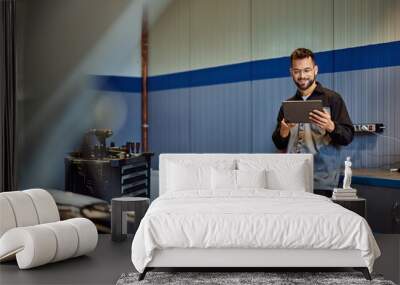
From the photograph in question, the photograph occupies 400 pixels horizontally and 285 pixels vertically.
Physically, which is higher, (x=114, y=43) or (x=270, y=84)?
(x=114, y=43)

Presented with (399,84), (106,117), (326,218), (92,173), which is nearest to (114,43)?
(106,117)

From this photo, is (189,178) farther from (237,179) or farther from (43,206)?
(43,206)

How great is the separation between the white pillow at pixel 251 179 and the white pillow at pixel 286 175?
126 mm

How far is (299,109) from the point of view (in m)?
7.06

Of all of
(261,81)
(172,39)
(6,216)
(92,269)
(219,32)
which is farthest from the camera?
(172,39)

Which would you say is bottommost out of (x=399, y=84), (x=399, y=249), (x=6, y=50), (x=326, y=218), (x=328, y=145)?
(x=399, y=249)

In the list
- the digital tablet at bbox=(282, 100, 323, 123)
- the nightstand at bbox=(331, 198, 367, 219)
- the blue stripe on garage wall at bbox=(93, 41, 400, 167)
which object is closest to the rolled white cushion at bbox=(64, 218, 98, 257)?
the blue stripe on garage wall at bbox=(93, 41, 400, 167)

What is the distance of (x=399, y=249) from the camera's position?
5.96 metres

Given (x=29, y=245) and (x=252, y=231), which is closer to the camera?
(x=252, y=231)

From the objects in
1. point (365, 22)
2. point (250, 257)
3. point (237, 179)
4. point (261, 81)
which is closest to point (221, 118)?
point (261, 81)

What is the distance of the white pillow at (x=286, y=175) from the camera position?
252 inches

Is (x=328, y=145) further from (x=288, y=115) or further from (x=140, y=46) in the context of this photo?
(x=140, y=46)

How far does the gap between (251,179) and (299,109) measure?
1231 millimetres

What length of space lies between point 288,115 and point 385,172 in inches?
48.5
